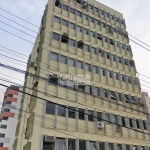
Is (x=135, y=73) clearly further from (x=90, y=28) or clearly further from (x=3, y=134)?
(x=3, y=134)

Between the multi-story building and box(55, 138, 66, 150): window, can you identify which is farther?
the multi-story building

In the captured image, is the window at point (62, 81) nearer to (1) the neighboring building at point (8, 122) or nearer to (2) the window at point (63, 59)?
(2) the window at point (63, 59)

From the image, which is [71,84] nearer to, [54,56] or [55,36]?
[54,56]

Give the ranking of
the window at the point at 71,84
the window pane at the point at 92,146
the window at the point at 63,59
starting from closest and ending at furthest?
the window pane at the point at 92,146 < the window at the point at 71,84 < the window at the point at 63,59

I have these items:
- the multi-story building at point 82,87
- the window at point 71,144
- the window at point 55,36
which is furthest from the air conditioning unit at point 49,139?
the window at point 55,36

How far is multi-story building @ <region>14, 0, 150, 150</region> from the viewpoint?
44.9ft

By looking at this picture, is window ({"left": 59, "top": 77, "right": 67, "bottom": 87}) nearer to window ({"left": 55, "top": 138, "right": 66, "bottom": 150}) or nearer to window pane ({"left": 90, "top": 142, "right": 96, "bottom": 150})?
window ({"left": 55, "top": 138, "right": 66, "bottom": 150})

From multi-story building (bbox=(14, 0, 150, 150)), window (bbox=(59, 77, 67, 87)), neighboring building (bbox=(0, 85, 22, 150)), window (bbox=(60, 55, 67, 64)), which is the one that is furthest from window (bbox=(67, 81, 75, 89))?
neighboring building (bbox=(0, 85, 22, 150))

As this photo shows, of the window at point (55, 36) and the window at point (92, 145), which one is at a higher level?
the window at point (55, 36)

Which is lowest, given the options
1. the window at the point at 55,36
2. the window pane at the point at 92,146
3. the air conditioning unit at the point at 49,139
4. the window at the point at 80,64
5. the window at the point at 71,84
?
the window pane at the point at 92,146

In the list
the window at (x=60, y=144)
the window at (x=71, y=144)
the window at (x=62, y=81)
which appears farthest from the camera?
the window at (x=62, y=81)

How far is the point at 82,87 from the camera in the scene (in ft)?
55.9

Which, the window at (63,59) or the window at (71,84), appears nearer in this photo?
the window at (71,84)

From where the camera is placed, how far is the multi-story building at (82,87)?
44.9 feet
